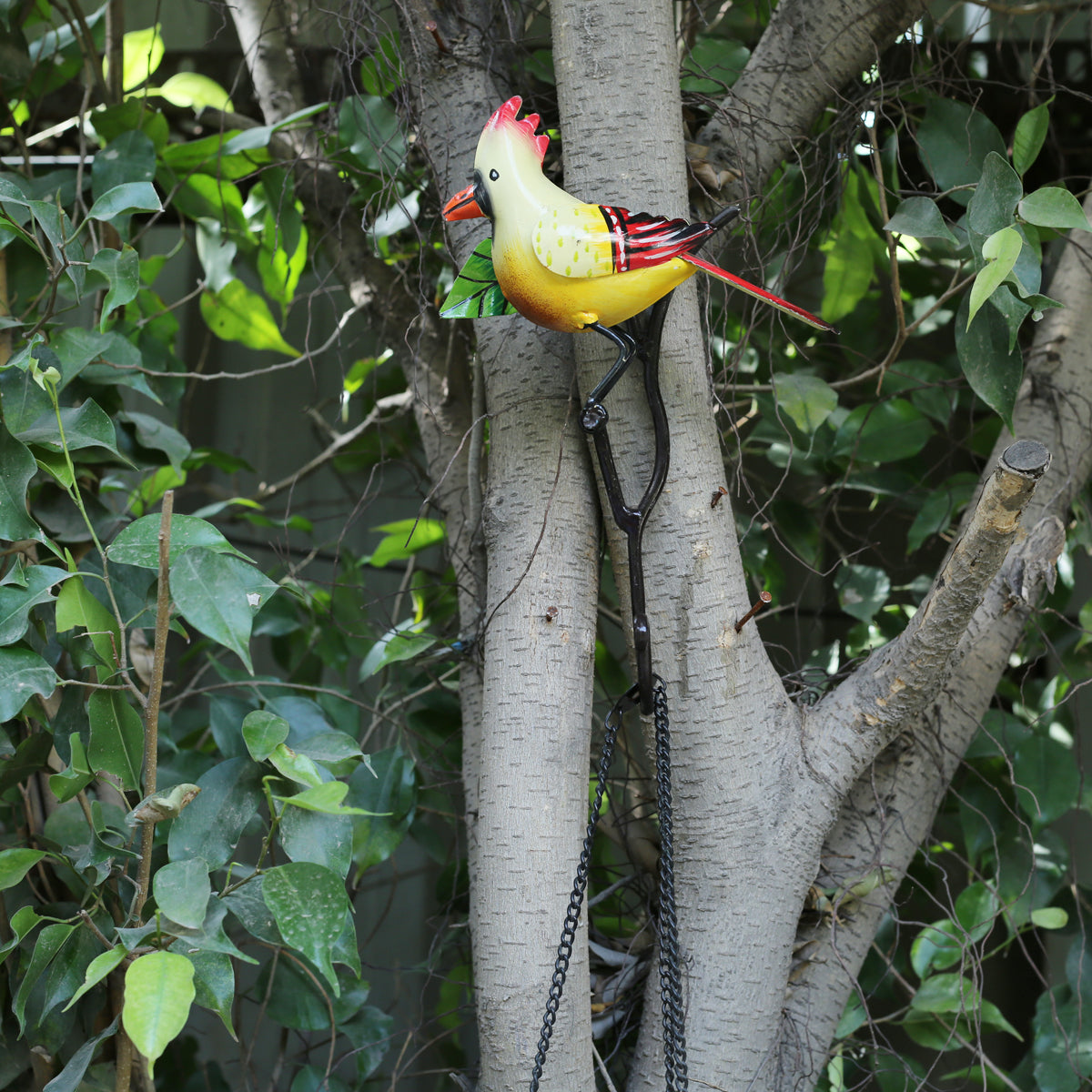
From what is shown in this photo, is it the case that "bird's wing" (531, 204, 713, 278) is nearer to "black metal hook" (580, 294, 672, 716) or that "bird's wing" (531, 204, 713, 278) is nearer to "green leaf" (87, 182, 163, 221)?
"black metal hook" (580, 294, 672, 716)

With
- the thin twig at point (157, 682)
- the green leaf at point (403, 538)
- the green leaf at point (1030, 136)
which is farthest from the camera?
the green leaf at point (403, 538)

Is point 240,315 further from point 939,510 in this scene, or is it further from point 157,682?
point 939,510

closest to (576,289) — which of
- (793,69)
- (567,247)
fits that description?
(567,247)

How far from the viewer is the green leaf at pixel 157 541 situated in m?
0.68

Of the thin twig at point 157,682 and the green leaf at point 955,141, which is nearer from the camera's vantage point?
the thin twig at point 157,682

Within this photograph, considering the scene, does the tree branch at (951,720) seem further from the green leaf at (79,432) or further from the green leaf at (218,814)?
the green leaf at (79,432)

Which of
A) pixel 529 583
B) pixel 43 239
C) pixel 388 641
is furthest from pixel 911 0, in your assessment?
pixel 43 239

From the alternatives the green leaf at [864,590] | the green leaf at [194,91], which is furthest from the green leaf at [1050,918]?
the green leaf at [194,91]

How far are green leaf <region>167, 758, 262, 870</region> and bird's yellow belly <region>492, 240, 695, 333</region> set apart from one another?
40 cm

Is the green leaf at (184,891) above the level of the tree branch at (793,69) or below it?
below

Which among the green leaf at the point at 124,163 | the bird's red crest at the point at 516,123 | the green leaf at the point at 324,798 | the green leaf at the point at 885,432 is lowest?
the green leaf at the point at 324,798

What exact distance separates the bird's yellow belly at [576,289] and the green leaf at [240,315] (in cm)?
61

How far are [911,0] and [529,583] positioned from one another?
0.62 meters

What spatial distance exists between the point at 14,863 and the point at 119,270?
1.47ft
